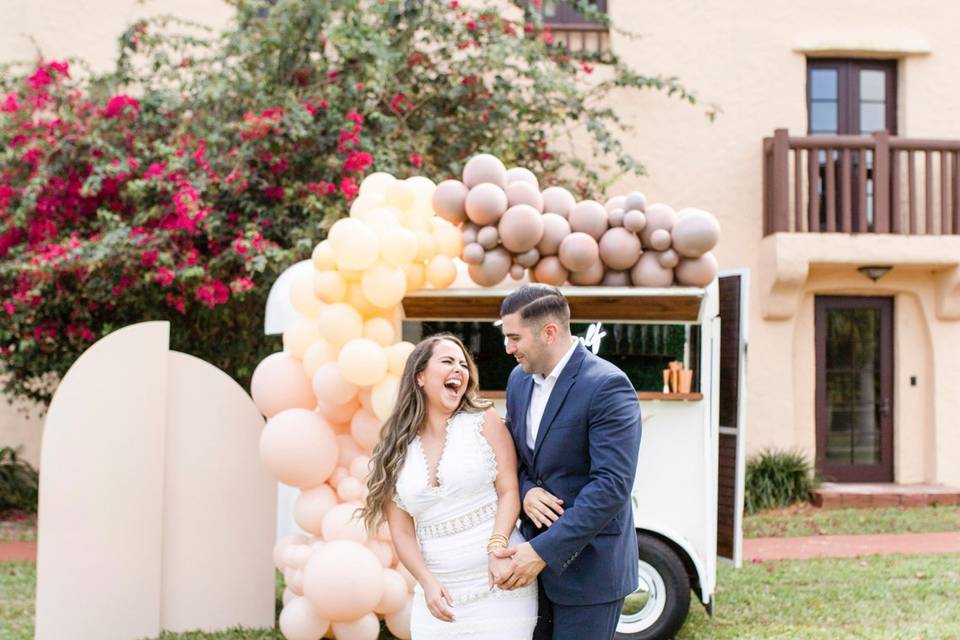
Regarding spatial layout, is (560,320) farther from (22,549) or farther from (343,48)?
(22,549)

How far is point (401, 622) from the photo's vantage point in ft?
18.0

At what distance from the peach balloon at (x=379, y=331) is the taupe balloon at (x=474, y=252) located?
1.91 ft

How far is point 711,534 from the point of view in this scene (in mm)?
5629

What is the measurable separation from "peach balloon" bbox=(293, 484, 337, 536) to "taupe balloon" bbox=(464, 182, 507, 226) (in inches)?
68.5

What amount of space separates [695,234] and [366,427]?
6.84 feet

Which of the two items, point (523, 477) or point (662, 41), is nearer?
point (523, 477)

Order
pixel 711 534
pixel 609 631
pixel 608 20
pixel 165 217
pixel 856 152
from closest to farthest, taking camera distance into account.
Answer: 1. pixel 609 631
2. pixel 711 534
3. pixel 165 217
4. pixel 608 20
5. pixel 856 152

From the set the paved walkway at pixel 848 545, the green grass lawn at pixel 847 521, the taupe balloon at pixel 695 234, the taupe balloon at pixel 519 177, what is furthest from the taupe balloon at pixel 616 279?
the green grass lawn at pixel 847 521

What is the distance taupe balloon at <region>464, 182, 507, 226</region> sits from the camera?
531cm

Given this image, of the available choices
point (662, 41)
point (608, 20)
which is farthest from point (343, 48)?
point (662, 41)

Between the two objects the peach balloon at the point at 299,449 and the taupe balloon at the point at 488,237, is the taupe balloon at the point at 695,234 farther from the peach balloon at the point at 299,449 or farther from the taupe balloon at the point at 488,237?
the peach balloon at the point at 299,449

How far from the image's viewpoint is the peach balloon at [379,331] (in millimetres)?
5371

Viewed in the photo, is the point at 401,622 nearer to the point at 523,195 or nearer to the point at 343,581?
the point at 343,581

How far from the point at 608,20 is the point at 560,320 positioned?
8.03 m
